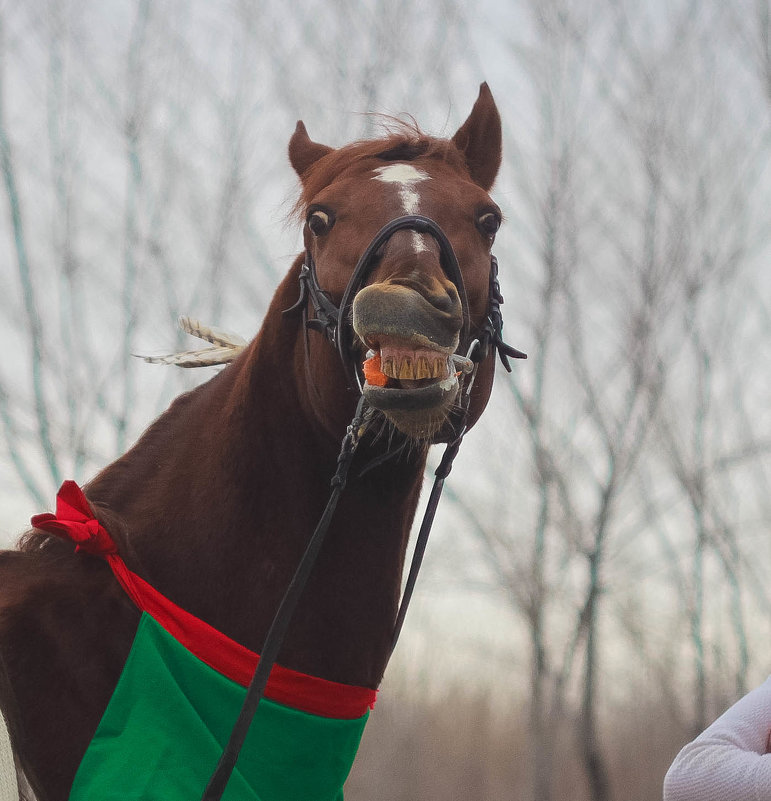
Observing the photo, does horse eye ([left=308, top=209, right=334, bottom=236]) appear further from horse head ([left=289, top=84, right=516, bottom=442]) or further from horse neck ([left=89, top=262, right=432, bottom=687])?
horse neck ([left=89, top=262, right=432, bottom=687])

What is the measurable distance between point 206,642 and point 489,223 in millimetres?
1406

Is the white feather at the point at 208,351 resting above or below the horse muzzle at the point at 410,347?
above

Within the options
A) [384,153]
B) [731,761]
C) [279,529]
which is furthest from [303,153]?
[731,761]

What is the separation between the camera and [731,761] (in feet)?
6.37

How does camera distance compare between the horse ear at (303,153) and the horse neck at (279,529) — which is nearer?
the horse neck at (279,529)

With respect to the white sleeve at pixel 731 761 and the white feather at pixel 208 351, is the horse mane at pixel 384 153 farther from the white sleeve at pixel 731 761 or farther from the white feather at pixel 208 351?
the white sleeve at pixel 731 761

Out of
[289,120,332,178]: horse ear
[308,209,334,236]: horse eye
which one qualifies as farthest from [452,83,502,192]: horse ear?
[308,209,334,236]: horse eye

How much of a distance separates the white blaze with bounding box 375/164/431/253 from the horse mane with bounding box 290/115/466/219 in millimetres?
115

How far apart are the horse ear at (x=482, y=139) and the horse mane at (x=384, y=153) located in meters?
0.10

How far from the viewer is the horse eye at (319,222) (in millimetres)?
2586

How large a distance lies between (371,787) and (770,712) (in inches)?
478

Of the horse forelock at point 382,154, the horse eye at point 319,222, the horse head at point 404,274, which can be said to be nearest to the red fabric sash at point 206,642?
the horse head at point 404,274

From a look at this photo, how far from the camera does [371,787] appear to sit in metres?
13.1

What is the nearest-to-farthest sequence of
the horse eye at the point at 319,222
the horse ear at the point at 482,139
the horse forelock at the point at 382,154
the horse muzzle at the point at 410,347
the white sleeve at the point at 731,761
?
the white sleeve at the point at 731,761 < the horse muzzle at the point at 410,347 < the horse eye at the point at 319,222 < the horse forelock at the point at 382,154 < the horse ear at the point at 482,139
